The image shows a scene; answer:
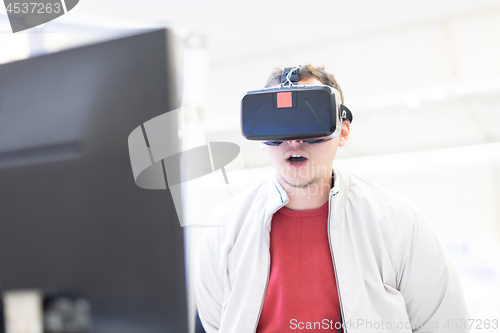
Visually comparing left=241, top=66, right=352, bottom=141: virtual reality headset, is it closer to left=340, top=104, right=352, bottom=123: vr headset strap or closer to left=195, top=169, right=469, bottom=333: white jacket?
left=340, top=104, right=352, bottom=123: vr headset strap

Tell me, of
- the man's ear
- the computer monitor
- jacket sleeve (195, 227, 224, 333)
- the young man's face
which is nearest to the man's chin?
the young man's face

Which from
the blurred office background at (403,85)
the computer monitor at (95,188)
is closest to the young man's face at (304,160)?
the blurred office background at (403,85)

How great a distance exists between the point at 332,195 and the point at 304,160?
0.37 feet

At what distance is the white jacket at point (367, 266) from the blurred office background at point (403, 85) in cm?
14

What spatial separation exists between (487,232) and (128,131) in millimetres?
1090

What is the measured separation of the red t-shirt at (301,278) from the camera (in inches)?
32.9

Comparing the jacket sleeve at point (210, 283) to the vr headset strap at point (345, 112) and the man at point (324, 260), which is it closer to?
the man at point (324, 260)

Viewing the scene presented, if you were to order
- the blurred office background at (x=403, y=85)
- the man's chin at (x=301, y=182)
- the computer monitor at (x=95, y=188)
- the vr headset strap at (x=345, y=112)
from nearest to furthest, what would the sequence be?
the computer monitor at (x=95, y=188)
the vr headset strap at (x=345, y=112)
the man's chin at (x=301, y=182)
the blurred office background at (x=403, y=85)

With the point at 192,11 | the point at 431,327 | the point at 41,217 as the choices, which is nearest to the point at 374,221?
the point at 431,327

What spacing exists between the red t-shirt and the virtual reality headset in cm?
38

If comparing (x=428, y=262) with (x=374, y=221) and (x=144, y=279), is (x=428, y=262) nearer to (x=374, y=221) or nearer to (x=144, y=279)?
(x=374, y=221)

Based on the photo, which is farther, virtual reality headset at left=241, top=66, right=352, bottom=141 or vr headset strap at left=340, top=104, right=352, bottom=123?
vr headset strap at left=340, top=104, right=352, bottom=123

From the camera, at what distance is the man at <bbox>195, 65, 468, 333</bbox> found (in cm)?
81

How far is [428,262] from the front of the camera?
820 millimetres
